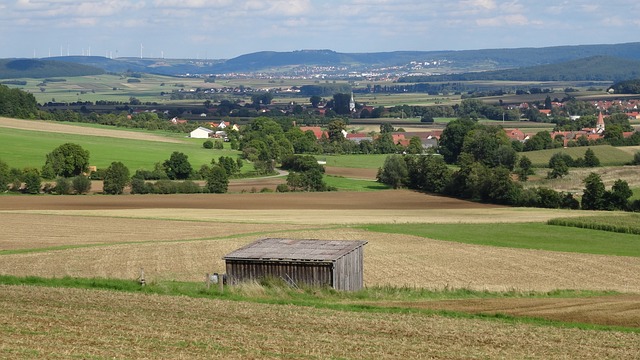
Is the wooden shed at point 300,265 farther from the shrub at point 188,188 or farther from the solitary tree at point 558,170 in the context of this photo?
the solitary tree at point 558,170

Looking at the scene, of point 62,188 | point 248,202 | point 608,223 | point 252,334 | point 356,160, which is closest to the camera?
point 252,334

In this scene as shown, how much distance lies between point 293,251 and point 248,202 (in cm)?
3716

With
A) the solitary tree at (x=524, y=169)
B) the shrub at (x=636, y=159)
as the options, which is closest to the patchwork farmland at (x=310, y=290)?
the solitary tree at (x=524, y=169)

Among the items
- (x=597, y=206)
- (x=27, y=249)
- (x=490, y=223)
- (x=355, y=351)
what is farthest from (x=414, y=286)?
(x=597, y=206)

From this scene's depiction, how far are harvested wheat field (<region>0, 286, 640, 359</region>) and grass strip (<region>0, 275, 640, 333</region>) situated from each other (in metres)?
0.98

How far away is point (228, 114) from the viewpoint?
7854 inches

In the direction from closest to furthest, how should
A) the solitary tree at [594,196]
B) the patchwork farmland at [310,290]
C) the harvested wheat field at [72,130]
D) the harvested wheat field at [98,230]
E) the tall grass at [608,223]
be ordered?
the patchwork farmland at [310,290] < the harvested wheat field at [98,230] < the tall grass at [608,223] < the solitary tree at [594,196] < the harvested wheat field at [72,130]

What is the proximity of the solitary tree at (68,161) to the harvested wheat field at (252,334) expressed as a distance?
2213 inches

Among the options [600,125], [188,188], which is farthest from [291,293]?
[600,125]

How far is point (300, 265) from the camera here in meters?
32.8

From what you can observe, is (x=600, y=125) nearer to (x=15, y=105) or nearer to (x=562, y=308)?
(x=15, y=105)

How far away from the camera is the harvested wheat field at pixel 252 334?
66.6 feet

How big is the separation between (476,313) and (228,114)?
174 meters

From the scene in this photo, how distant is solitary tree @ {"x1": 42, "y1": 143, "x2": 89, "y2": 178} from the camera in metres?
82.4
